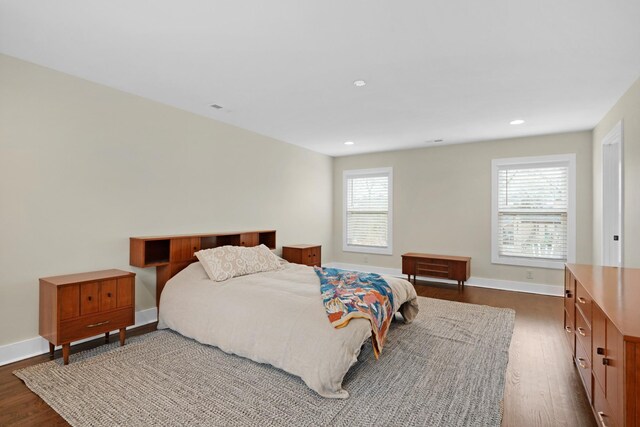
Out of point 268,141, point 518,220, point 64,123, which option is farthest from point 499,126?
point 64,123

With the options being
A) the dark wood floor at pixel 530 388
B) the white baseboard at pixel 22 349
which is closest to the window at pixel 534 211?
the dark wood floor at pixel 530 388

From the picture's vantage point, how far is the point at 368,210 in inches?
271

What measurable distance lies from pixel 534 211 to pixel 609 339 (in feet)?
14.0

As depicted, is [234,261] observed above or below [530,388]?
above

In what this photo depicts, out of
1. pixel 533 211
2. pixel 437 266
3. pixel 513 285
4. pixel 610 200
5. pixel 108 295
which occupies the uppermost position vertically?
pixel 610 200

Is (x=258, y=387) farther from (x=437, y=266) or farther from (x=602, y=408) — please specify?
(x=437, y=266)

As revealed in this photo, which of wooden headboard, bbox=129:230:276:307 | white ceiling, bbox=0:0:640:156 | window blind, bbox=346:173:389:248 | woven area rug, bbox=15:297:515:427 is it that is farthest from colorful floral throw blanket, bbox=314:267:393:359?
window blind, bbox=346:173:389:248

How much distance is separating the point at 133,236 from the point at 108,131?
113 centimetres

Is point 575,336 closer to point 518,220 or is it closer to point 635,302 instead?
point 635,302

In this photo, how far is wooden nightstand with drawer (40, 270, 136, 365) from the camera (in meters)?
2.65

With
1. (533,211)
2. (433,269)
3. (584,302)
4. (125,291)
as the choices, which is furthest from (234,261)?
(533,211)

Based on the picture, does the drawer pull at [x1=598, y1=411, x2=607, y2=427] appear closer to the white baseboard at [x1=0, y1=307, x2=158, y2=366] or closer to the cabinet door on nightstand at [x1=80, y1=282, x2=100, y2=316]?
the cabinet door on nightstand at [x1=80, y1=282, x2=100, y2=316]

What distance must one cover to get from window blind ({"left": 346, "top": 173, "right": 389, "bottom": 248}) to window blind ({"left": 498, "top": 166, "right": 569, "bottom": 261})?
210cm

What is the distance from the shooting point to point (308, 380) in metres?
2.26
